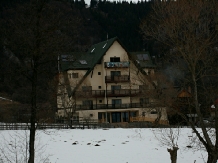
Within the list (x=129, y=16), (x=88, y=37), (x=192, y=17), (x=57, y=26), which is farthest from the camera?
(x=129, y=16)

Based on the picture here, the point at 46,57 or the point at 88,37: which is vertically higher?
the point at 88,37

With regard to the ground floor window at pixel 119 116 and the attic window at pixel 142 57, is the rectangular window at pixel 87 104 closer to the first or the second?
the ground floor window at pixel 119 116

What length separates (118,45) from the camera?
53.1 m

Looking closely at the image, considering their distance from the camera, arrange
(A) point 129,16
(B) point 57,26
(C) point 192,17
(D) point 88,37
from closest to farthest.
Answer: (B) point 57,26 < (C) point 192,17 < (D) point 88,37 < (A) point 129,16

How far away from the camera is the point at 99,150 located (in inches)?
849

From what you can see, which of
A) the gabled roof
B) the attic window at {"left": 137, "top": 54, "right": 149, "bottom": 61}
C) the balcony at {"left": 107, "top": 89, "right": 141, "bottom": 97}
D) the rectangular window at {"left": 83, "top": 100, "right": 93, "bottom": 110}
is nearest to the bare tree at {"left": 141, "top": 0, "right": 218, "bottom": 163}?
the rectangular window at {"left": 83, "top": 100, "right": 93, "bottom": 110}

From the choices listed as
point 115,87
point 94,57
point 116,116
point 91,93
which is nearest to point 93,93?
point 91,93

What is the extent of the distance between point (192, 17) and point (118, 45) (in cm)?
3808

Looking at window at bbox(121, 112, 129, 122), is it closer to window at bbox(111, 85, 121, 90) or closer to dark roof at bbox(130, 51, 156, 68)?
window at bbox(111, 85, 121, 90)

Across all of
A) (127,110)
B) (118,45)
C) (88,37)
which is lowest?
(127,110)

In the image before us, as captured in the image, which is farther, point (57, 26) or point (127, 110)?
point (127, 110)

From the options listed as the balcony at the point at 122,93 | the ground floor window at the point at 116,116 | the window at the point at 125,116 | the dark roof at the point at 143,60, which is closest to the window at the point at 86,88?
the balcony at the point at 122,93

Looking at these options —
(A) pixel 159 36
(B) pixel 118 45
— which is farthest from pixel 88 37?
(A) pixel 159 36

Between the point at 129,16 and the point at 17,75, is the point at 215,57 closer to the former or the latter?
the point at 17,75
